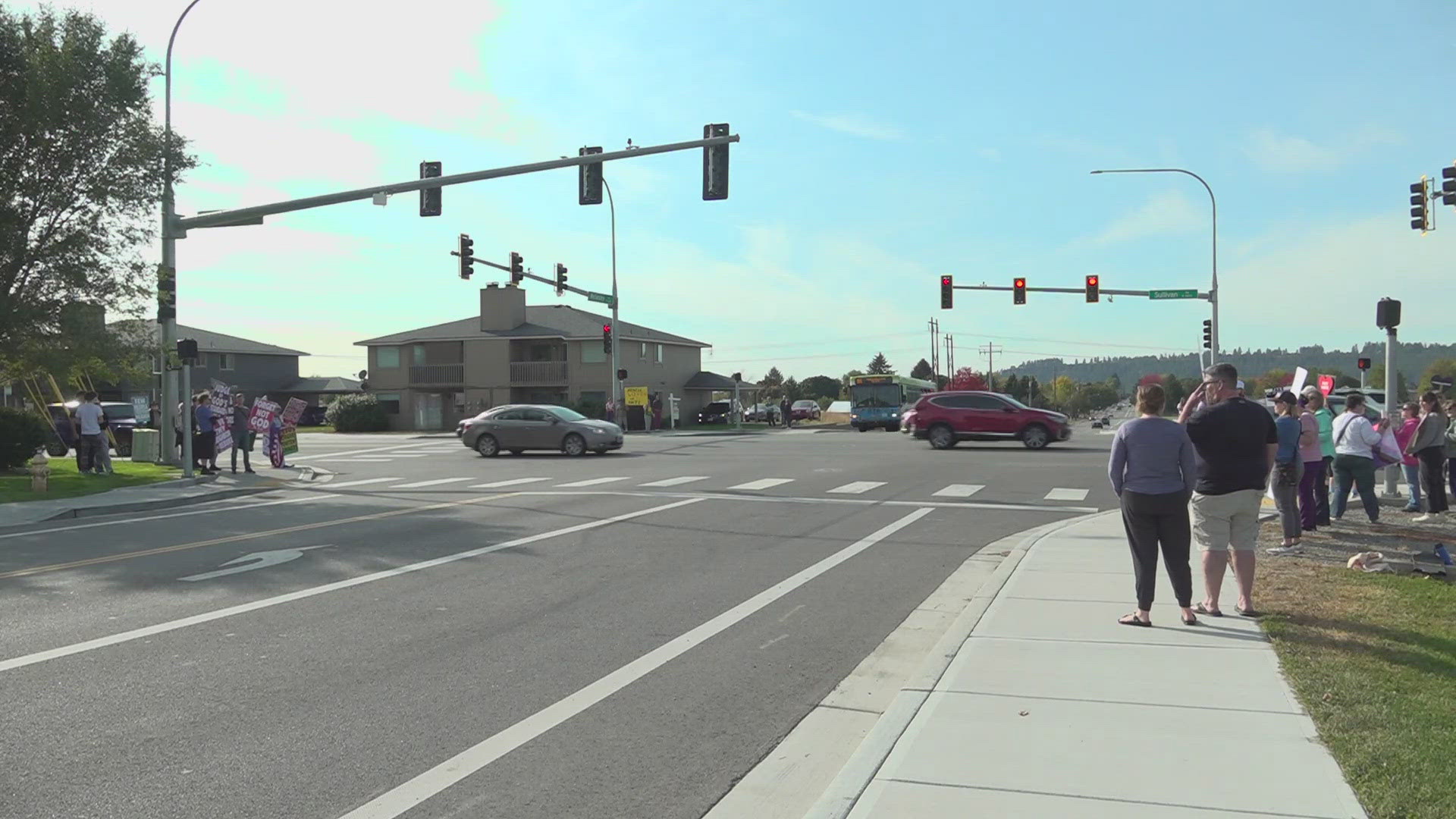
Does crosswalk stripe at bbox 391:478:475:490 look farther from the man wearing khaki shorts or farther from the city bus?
the city bus

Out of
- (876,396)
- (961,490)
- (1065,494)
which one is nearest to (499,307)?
(876,396)

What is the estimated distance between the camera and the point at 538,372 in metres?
59.6

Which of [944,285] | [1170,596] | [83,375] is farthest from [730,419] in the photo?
[1170,596]

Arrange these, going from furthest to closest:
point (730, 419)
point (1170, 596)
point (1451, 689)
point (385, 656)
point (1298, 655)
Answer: point (730, 419)
point (1170, 596)
point (385, 656)
point (1298, 655)
point (1451, 689)

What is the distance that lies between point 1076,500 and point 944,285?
25236mm

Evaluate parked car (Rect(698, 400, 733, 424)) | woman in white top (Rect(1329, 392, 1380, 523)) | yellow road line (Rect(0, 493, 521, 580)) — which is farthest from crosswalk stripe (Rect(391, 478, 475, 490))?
parked car (Rect(698, 400, 733, 424))

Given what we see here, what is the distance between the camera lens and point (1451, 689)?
5.64 m

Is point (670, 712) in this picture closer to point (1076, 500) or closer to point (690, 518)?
point (690, 518)

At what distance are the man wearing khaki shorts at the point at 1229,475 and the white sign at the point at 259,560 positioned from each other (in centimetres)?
875

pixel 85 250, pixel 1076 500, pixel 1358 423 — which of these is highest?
pixel 85 250

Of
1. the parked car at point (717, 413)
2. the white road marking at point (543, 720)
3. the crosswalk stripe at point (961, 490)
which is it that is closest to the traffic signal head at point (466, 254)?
the crosswalk stripe at point (961, 490)

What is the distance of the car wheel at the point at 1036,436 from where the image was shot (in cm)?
3141

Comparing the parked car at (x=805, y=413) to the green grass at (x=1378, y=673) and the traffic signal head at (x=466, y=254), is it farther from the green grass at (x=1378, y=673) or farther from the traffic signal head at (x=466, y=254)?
the green grass at (x=1378, y=673)

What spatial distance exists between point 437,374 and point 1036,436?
39.4 metres
